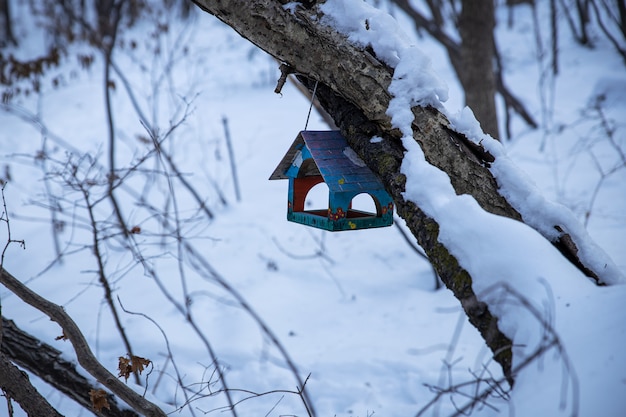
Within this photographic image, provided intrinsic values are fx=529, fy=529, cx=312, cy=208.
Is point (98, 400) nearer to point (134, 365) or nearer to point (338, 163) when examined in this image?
point (134, 365)

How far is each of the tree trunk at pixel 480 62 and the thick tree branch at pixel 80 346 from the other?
3436 mm

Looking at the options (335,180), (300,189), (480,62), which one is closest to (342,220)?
(335,180)

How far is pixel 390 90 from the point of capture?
1.78 metres

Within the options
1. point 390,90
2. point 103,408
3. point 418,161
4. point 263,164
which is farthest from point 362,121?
point 263,164

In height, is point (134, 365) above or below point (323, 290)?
below

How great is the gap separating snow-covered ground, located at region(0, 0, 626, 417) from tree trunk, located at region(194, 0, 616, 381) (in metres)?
0.22

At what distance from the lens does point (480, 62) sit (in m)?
4.39

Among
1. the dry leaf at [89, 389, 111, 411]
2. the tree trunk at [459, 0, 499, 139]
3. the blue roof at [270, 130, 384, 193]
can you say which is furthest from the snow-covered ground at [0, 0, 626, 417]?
the tree trunk at [459, 0, 499, 139]

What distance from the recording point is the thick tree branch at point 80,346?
6.29 feet

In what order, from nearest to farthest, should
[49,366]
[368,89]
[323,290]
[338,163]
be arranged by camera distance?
1. [368,89]
2. [338,163]
3. [49,366]
4. [323,290]

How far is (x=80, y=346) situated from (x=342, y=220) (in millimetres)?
1098

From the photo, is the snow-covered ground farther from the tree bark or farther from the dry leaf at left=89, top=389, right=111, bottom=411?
the tree bark

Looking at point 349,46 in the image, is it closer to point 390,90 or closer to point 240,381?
point 390,90

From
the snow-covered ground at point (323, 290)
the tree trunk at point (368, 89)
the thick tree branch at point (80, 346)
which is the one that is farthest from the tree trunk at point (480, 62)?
the thick tree branch at point (80, 346)
